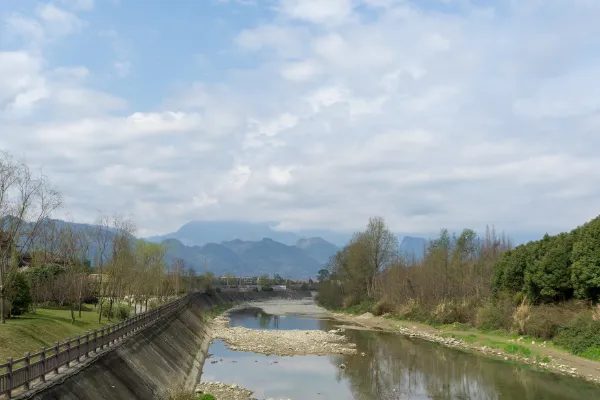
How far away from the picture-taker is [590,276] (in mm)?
46188

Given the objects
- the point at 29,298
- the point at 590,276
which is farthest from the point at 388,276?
the point at 29,298

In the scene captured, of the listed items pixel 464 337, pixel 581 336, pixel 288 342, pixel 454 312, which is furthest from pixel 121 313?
pixel 454 312

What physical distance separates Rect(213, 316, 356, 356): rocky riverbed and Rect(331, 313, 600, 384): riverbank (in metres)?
11.2

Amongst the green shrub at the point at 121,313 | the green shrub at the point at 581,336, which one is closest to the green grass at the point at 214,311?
the green shrub at the point at 121,313

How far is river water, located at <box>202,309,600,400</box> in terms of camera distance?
117 feet

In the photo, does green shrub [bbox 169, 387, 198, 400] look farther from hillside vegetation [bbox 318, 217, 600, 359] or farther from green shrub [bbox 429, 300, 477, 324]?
green shrub [bbox 429, 300, 477, 324]

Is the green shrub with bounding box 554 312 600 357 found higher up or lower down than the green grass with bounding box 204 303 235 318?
higher up

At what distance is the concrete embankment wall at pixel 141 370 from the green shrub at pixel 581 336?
31910 mm

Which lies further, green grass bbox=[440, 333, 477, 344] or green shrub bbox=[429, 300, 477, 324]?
green shrub bbox=[429, 300, 477, 324]

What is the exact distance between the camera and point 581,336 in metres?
43.9

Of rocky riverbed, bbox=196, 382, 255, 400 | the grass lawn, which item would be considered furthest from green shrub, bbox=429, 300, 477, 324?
the grass lawn

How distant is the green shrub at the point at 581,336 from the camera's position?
42281 millimetres

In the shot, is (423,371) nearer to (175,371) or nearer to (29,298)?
(175,371)

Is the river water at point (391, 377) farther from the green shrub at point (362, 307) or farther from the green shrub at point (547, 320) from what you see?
the green shrub at point (362, 307)
